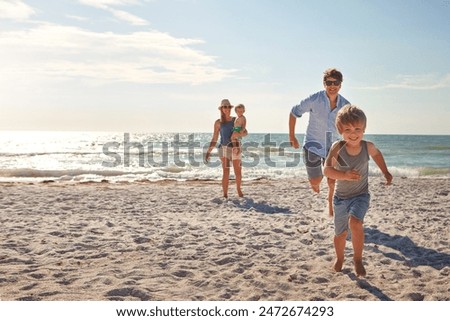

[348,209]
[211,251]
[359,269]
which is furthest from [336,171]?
[211,251]

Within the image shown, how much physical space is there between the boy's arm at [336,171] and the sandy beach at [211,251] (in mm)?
968

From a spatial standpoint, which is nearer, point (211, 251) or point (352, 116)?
point (352, 116)

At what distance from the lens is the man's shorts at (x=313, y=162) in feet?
20.8

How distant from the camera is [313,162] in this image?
6383 mm

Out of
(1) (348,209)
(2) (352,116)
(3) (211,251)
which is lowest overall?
(3) (211,251)

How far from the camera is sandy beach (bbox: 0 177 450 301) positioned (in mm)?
3801

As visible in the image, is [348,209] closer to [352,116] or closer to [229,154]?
[352,116]

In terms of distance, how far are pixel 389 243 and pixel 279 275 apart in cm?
191

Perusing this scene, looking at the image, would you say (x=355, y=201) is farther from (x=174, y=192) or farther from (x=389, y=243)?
(x=174, y=192)

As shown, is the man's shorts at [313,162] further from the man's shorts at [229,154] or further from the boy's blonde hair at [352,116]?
the boy's blonde hair at [352,116]

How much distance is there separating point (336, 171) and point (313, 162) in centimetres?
268

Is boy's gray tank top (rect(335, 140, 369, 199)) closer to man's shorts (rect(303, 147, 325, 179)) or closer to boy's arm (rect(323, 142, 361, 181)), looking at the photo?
boy's arm (rect(323, 142, 361, 181))

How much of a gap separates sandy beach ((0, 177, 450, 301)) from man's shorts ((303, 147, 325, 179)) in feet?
2.54

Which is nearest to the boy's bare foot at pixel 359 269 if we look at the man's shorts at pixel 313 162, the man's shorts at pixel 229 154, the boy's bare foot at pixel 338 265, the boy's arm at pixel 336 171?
the boy's bare foot at pixel 338 265
